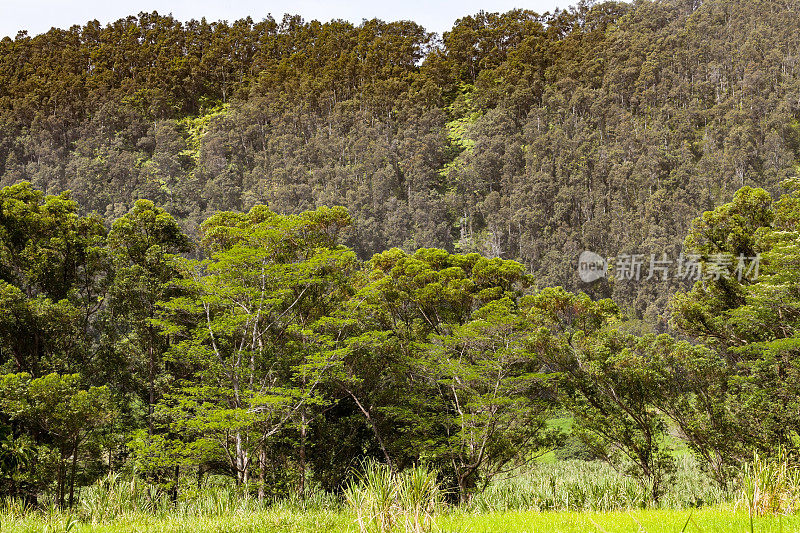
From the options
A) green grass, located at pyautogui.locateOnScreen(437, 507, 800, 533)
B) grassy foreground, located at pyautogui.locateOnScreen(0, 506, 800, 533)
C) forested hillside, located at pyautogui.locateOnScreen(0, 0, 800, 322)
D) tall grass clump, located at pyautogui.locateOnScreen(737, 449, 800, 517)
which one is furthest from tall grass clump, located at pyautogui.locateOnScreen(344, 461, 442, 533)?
forested hillside, located at pyautogui.locateOnScreen(0, 0, 800, 322)

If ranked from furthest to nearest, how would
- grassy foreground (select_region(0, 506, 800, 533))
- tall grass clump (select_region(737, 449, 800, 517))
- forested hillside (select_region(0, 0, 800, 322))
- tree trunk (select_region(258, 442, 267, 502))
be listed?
forested hillside (select_region(0, 0, 800, 322)), tree trunk (select_region(258, 442, 267, 502)), tall grass clump (select_region(737, 449, 800, 517)), grassy foreground (select_region(0, 506, 800, 533))

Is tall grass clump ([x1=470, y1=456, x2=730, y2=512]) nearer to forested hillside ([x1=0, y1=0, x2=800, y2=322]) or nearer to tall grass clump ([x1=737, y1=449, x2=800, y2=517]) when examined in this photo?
tall grass clump ([x1=737, y1=449, x2=800, y2=517])

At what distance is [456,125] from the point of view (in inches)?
3076

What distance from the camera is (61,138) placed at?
252 feet

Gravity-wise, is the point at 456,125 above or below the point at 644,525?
above

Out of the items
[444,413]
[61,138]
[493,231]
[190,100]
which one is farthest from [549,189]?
[61,138]

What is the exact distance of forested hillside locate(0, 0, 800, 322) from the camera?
59406mm

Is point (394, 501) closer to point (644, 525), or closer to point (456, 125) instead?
point (644, 525)

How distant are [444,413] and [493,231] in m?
49.9

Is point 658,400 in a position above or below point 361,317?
below

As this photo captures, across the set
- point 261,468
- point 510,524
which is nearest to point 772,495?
point 510,524

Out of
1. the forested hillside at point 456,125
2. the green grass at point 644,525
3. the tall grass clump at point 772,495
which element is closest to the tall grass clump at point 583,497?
the green grass at point 644,525

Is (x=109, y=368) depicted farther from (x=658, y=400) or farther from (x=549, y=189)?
(x=549, y=189)

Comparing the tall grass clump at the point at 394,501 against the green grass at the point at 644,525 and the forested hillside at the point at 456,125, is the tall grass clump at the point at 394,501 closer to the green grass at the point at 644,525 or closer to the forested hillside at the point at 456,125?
the green grass at the point at 644,525
